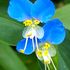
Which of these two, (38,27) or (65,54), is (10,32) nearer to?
(38,27)

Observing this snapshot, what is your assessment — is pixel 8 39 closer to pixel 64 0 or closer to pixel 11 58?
pixel 11 58

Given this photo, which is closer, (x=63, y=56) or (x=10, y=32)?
(x=10, y=32)

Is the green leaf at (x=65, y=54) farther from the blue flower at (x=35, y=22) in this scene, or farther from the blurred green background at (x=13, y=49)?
the blue flower at (x=35, y=22)

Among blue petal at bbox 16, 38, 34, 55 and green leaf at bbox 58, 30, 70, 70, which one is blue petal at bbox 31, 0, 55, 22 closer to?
blue petal at bbox 16, 38, 34, 55

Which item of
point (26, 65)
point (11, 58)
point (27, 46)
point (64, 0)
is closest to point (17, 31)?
point (27, 46)

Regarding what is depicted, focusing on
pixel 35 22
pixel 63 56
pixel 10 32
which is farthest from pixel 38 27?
pixel 63 56

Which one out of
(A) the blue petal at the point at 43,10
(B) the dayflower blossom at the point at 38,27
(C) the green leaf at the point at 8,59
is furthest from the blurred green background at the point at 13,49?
(A) the blue petal at the point at 43,10

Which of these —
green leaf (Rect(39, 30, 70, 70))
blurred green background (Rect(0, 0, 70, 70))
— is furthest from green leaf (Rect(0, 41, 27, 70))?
green leaf (Rect(39, 30, 70, 70))
